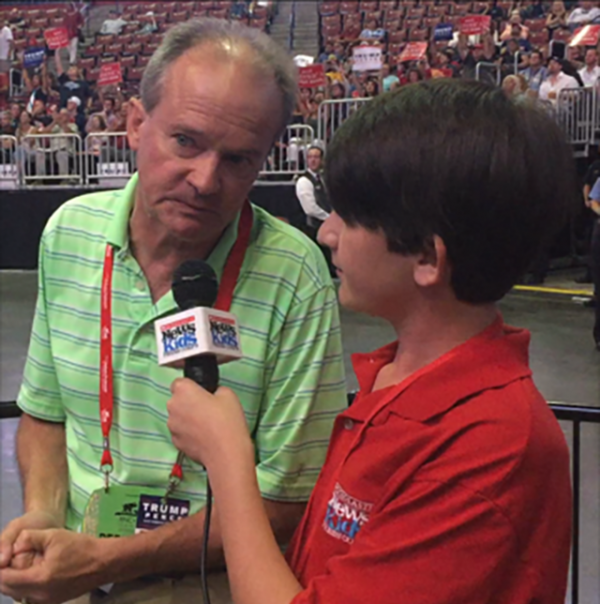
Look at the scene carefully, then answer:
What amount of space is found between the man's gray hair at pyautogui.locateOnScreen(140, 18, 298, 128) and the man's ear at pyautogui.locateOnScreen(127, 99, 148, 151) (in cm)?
3

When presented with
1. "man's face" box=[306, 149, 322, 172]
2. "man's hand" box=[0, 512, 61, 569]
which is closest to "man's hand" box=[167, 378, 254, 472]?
"man's hand" box=[0, 512, 61, 569]

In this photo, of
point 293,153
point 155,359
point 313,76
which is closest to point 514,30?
point 313,76

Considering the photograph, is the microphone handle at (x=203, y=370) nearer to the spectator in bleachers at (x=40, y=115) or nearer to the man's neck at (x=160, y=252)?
the man's neck at (x=160, y=252)

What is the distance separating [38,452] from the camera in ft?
5.24

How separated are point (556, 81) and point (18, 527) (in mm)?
10750

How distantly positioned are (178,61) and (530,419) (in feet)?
2.94

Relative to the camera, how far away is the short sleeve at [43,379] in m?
1.62

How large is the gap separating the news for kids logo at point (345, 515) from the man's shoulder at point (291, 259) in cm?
52

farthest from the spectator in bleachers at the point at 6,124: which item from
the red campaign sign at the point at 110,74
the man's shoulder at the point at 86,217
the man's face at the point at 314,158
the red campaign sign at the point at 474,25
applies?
the man's shoulder at the point at 86,217

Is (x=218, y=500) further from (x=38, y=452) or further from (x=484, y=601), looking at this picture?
(x=38, y=452)

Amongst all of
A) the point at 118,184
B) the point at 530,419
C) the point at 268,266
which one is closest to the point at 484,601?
the point at 530,419

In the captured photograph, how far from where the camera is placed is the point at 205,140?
1.44 metres

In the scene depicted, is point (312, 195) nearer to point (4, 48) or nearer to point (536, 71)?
point (536, 71)

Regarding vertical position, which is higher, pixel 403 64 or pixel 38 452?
pixel 38 452
